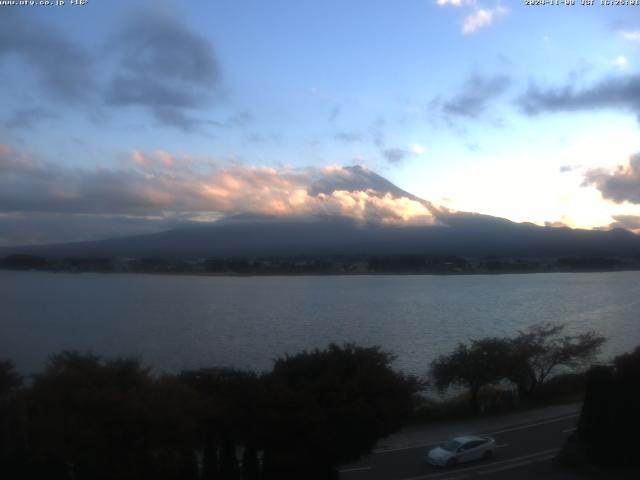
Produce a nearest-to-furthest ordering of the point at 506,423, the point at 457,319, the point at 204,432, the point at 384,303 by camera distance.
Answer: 1. the point at 204,432
2. the point at 506,423
3. the point at 457,319
4. the point at 384,303

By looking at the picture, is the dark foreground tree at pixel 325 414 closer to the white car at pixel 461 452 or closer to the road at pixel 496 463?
the road at pixel 496 463

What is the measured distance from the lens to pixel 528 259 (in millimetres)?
93125

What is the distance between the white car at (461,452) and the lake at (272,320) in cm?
997

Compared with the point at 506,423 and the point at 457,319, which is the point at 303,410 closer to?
the point at 506,423

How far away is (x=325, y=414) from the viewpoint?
26.4 feet

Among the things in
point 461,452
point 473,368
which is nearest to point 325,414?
point 461,452

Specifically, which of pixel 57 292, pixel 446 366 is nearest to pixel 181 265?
pixel 57 292

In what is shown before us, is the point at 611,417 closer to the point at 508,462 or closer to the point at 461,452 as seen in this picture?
the point at 508,462

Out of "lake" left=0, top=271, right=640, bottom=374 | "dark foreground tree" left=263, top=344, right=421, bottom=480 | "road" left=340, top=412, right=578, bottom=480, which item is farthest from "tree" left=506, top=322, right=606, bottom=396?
"dark foreground tree" left=263, top=344, right=421, bottom=480

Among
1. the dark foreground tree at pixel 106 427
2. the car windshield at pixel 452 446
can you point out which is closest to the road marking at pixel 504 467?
the car windshield at pixel 452 446

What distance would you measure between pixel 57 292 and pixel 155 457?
185 feet

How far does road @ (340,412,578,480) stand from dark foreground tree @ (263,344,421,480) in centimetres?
200

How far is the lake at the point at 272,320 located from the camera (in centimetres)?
2617

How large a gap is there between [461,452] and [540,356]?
948 cm
